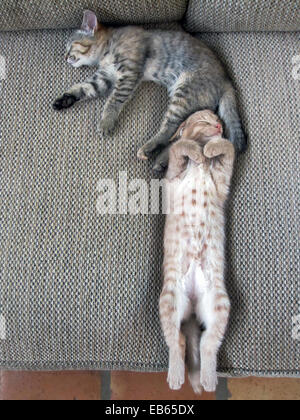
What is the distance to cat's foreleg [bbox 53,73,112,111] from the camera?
1135 millimetres

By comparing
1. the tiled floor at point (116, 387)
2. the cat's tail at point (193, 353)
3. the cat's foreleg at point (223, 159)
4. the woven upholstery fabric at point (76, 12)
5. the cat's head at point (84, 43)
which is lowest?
the tiled floor at point (116, 387)

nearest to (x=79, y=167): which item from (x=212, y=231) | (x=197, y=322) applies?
(x=212, y=231)

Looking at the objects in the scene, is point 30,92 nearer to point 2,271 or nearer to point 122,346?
point 2,271

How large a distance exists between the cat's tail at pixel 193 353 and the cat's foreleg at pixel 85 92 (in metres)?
0.75

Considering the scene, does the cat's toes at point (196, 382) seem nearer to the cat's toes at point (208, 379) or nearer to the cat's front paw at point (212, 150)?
the cat's toes at point (208, 379)

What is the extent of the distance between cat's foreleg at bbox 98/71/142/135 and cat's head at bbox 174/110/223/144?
0.66ft

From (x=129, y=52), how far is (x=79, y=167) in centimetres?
44

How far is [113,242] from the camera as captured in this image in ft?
3.29

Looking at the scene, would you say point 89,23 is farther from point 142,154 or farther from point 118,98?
point 142,154

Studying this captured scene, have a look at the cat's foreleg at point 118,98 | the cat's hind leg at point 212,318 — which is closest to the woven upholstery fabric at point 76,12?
the cat's foreleg at point 118,98

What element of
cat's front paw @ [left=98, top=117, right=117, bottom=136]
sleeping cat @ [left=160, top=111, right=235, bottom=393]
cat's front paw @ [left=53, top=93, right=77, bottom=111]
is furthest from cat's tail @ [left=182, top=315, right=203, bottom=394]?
cat's front paw @ [left=53, top=93, right=77, bottom=111]

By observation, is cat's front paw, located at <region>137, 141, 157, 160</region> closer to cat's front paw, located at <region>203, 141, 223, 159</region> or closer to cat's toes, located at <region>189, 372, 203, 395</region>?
cat's front paw, located at <region>203, 141, 223, 159</region>

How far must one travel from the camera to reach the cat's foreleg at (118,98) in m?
1.12

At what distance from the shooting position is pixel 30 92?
116 cm
